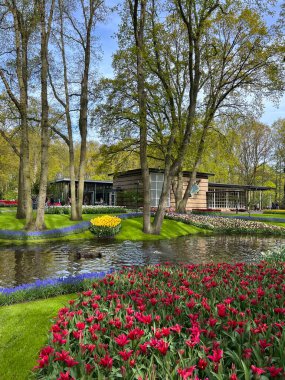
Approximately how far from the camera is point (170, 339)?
10.7 ft

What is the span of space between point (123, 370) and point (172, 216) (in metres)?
25.8

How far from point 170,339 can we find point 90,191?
47.8 m

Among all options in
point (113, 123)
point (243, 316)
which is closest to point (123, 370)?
point (243, 316)

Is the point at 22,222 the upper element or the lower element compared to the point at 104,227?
upper

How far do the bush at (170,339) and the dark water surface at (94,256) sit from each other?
645 cm

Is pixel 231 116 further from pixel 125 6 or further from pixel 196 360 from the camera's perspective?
pixel 196 360

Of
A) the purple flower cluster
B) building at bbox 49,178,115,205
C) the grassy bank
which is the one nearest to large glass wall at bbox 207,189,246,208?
building at bbox 49,178,115,205

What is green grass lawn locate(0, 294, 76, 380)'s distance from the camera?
12.9 ft

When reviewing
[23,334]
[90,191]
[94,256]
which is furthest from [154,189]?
[23,334]

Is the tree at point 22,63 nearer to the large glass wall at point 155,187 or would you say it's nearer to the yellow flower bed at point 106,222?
→ the yellow flower bed at point 106,222

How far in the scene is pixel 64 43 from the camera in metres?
24.1

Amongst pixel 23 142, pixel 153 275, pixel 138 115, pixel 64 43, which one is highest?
pixel 64 43

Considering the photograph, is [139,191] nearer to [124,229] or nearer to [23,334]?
[124,229]

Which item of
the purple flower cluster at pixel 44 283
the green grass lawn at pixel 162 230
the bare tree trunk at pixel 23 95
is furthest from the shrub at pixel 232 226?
the purple flower cluster at pixel 44 283
